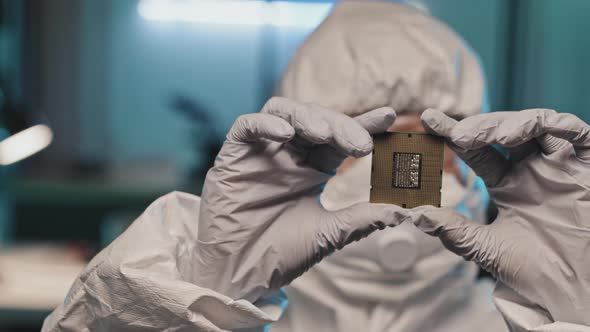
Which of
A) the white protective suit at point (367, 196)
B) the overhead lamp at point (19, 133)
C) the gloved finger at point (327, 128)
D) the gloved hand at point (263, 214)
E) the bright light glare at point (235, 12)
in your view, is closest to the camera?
the gloved finger at point (327, 128)

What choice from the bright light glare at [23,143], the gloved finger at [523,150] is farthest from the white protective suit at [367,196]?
the bright light glare at [23,143]

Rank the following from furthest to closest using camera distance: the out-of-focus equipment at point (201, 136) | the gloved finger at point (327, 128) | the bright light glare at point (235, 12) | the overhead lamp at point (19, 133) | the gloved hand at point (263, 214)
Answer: the bright light glare at point (235, 12) → the out-of-focus equipment at point (201, 136) → the overhead lamp at point (19, 133) → the gloved hand at point (263, 214) → the gloved finger at point (327, 128)

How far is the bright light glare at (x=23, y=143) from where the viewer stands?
92.9 inches

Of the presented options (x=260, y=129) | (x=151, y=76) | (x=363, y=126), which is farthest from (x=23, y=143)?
(x=363, y=126)

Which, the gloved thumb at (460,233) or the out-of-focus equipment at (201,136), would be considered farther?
the out-of-focus equipment at (201,136)

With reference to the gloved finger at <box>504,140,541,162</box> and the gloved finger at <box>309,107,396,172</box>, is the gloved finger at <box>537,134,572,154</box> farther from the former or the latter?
the gloved finger at <box>309,107,396,172</box>

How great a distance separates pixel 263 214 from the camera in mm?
1043

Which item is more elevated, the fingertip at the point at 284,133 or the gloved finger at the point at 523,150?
the fingertip at the point at 284,133

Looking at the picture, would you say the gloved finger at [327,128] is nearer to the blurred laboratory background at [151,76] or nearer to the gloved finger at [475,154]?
the gloved finger at [475,154]

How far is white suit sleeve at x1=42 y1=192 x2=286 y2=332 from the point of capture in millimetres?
978

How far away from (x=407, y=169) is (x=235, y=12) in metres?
2.83

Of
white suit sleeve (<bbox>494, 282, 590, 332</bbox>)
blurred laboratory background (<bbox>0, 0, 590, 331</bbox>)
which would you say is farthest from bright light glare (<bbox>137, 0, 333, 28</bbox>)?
white suit sleeve (<bbox>494, 282, 590, 332</bbox>)

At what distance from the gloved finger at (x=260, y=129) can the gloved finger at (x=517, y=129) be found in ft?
0.80

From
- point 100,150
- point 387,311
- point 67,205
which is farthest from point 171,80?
point 387,311
